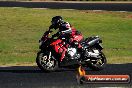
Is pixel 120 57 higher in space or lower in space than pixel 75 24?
higher

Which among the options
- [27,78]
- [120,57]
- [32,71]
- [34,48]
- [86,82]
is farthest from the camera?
[34,48]

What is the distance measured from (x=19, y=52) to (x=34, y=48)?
5.26 ft

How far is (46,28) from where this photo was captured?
34.7 metres

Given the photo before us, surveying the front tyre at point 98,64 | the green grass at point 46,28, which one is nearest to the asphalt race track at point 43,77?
the front tyre at point 98,64

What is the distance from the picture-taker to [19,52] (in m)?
23.6

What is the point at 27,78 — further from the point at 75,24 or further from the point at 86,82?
the point at 75,24

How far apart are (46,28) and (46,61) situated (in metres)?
18.2

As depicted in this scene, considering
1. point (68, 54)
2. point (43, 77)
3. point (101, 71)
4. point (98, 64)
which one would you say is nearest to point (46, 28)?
point (98, 64)

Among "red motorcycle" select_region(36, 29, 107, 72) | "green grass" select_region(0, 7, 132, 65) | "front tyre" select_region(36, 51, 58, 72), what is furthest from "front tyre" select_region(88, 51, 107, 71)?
"green grass" select_region(0, 7, 132, 65)

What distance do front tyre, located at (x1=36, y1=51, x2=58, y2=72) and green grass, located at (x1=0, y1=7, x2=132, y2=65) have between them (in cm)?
391

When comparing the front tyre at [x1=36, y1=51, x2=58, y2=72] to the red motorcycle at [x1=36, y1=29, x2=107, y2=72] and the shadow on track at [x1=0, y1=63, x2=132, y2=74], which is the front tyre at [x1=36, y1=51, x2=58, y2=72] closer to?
the red motorcycle at [x1=36, y1=29, x2=107, y2=72]

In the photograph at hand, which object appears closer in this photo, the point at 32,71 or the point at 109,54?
the point at 32,71

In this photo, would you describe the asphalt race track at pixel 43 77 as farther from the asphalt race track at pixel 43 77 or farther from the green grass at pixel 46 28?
the green grass at pixel 46 28

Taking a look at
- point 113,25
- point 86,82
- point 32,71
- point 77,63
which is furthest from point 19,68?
point 113,25
